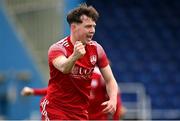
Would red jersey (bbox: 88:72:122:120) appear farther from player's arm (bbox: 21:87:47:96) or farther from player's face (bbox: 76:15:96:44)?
player's face (bbox: 76:15:96:44)

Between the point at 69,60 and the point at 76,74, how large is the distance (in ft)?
1.88

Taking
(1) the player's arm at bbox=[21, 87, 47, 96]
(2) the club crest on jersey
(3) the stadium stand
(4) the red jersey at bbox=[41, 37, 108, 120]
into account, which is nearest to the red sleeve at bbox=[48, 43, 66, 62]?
(4) the red jersey at bbox=[41, 37, 108, 120]

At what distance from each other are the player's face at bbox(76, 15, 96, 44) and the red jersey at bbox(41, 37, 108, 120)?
0.70 ft

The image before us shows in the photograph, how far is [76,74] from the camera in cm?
729

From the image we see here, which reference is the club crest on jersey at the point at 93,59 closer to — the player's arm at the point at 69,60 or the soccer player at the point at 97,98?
the player's arm at the point at 69,60

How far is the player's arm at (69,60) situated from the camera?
6652 millimetres

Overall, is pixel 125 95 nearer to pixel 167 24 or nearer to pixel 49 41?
pixel 167 24

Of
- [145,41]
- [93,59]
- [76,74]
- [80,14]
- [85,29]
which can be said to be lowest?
[76,74]

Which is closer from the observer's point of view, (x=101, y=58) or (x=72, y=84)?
(x=72, y=84)

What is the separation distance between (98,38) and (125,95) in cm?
160

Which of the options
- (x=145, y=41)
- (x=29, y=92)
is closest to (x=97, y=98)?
(x=29, y=92)

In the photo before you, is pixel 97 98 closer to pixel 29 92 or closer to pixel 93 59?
pixel 29 92

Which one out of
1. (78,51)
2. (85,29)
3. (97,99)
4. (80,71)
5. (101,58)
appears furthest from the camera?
(97,99)

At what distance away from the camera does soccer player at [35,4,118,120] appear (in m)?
7.13
